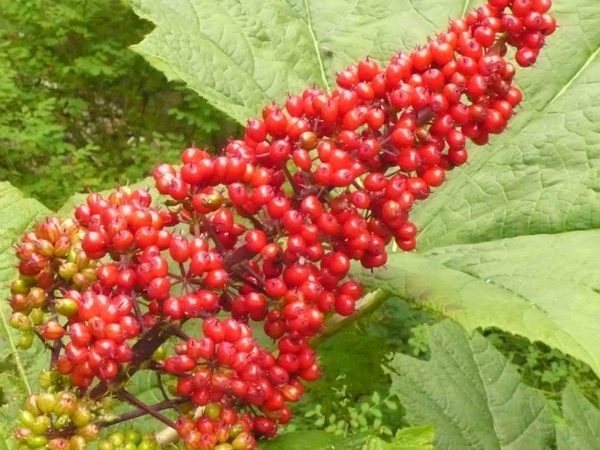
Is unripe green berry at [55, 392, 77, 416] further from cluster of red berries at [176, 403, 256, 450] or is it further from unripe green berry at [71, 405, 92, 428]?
cluster of red berries at [176, 403, 256, 450]

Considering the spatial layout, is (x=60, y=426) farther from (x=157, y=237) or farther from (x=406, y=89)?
(x=406, y=89)

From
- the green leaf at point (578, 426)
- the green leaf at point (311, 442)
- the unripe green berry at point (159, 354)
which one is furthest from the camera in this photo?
the green leaf at point (578, 426)

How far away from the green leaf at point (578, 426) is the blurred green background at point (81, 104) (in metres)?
4.26

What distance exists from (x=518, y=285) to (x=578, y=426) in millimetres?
1244

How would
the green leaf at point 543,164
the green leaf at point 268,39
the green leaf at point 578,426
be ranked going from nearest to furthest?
the green leaf at point 543,164, the green leaf at point 268,39, the green leaf at point 578,426

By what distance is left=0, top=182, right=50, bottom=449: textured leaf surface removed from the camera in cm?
199

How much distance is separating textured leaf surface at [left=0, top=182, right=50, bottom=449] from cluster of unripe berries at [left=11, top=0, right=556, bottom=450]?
34 cm

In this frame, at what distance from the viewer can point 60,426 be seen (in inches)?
62.5

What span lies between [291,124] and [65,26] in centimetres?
603

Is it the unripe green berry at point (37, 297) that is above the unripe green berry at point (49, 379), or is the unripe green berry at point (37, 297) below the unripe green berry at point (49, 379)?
above

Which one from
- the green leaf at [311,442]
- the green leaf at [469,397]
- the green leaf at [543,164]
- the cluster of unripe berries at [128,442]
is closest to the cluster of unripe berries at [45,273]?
the cluster of unripe berries at [128,442]

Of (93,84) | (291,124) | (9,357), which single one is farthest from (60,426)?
(93,84)

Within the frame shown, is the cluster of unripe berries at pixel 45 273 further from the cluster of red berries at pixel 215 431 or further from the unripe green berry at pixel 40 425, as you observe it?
the cluster of red berries at pixel 215 431

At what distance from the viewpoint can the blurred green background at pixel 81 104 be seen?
21.7 feet
